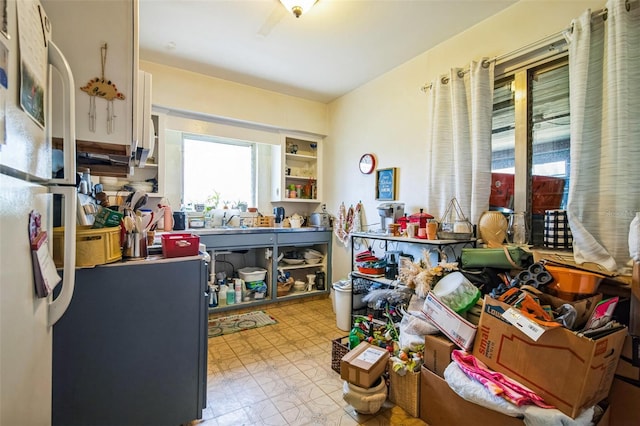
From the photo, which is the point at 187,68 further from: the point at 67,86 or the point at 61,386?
the point at 61,386

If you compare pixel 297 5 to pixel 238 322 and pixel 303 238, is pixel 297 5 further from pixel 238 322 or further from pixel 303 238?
pixel 238 322

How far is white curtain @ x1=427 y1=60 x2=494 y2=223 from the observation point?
2.27 m

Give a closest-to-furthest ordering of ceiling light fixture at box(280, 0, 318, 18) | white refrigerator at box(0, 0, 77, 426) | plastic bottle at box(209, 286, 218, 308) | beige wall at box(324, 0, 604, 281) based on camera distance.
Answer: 1. white refrigerator at box(0, 0, 77, 426)
2. ceiling light fixture at box(280, 0, 318, 18)
3. beige wall at box(324, 0, 604, 281)
4. plastic bottle at box(209, 286, 218, 308)

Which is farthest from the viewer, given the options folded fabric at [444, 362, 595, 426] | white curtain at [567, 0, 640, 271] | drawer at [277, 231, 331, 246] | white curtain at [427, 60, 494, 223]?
drawer at [277, 231, 331, 246]

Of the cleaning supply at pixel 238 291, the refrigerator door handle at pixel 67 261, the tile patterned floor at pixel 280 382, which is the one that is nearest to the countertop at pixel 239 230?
the cleaning supply at pixel 238 291

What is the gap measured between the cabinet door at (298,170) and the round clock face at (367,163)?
2.80ft

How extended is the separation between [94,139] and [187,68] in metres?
2.25

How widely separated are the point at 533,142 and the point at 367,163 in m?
1.60

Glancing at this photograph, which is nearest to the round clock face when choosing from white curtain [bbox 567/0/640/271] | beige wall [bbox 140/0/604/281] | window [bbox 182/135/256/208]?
beige wall [bbox 140/0/604/281]

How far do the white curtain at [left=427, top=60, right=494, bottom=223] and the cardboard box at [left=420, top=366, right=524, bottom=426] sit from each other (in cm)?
122

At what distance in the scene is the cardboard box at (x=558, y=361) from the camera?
46.4 inches

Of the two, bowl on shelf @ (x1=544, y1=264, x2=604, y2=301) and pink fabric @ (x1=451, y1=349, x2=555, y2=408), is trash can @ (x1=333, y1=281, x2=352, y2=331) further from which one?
bowl on shelf @ (x1=544, y1=264, x2=604, y2=301)

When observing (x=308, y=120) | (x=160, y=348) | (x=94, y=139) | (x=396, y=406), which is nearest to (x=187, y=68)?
(x=308, y=120)

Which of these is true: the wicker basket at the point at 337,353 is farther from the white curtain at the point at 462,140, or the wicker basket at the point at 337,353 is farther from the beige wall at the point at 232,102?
the beige wall at the point at 232,102
